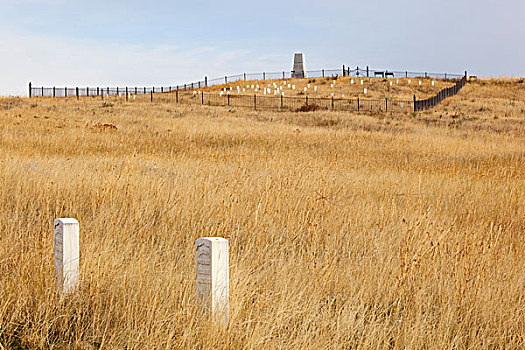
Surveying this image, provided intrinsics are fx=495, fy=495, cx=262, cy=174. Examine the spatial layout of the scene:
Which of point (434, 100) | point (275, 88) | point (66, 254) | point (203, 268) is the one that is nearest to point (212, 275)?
point (203, 268)

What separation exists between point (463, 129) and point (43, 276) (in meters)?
25.9

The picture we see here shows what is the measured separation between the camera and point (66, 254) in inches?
133

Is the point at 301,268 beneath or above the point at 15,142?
beneath

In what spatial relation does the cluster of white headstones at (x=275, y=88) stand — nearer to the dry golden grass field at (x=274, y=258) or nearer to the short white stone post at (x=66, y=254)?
the dry golden grass field at (x=274, y=258)

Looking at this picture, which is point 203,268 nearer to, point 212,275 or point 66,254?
point 212,275

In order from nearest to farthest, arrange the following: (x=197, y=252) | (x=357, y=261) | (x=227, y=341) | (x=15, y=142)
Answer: (x=197, y=252)
(x=227, y=341)
(x=357, y=261)
(x=15, y=142)

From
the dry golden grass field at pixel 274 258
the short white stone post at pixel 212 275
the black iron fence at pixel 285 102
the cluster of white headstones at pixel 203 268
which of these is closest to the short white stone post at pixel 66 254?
the cluster of white headstones at pixel 203 268

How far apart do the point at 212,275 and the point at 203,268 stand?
7 cm

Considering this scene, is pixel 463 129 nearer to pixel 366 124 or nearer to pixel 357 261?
pixel 366 124

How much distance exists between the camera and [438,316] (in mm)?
3934

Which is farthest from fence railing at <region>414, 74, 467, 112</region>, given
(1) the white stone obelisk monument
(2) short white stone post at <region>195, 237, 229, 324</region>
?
(2) short white stone post at <region>195, 237, 229, 324</region>

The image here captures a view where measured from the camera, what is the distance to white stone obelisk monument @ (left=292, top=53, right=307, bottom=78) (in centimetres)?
6550

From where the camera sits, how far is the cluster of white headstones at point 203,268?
270 cm

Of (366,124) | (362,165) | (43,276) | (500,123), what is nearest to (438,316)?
(43,276)
